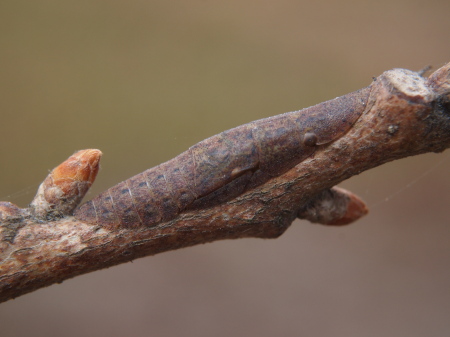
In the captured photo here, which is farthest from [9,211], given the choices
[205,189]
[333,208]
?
[333,208]

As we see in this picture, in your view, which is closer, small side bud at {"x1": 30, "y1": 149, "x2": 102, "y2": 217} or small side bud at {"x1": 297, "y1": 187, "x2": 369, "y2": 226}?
small side bud at {"x1": 30, "y1": 149, "x2": 102, "y2": 217}

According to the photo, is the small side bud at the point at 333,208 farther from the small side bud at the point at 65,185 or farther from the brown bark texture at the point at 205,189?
the small side bud at the point at 65,185

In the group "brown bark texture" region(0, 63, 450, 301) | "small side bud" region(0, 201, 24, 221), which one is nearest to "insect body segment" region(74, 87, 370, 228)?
"brown bark texture" region(0, 63, 450, 301)

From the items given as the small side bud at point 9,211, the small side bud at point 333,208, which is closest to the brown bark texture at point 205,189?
the small side bud at point 9,211

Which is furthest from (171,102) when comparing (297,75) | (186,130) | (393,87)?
(393,87)

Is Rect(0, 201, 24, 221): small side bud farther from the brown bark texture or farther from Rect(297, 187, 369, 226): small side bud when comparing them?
Rect(297, 187, 369, 226): small side bud

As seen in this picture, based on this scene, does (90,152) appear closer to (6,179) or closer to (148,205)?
(148,205)

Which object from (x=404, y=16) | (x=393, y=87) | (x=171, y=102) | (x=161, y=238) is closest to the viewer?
(x=393, y=87)
